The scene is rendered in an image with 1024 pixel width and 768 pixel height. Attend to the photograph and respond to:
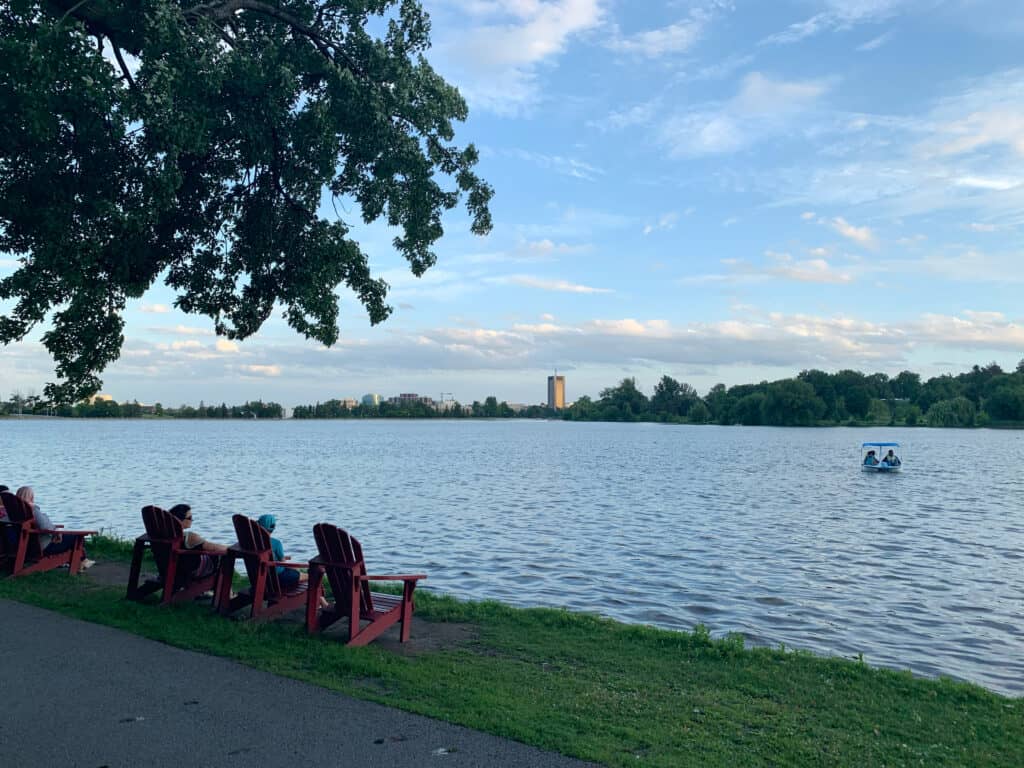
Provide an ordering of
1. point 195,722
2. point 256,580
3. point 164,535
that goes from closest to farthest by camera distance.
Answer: point 195,722, point 256,580, point 164,535

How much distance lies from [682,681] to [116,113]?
7949 mm

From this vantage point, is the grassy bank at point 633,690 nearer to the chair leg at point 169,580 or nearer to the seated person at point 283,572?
the chair leg at point 169,580

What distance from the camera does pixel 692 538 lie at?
2333cm

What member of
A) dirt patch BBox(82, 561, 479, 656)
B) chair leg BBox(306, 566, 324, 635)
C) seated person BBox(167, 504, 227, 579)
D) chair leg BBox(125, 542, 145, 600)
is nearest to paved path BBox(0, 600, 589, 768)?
chair leg BBox(306, 566, 324, 635)

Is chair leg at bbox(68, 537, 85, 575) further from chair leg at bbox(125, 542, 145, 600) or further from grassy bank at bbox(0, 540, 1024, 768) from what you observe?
chair leg at bbox(125, 542, 145, 600)

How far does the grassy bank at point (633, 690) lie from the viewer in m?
6.00

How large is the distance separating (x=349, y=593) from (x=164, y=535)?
299 centimetres

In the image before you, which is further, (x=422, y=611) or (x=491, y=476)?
(x=491, y=476)

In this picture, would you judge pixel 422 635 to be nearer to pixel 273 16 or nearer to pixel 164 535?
pixel 164 535

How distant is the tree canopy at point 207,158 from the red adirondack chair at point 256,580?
10.2ft

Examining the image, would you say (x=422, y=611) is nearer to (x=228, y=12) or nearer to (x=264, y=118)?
(x=264, y=118)

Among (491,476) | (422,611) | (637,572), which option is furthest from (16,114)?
(491,476)

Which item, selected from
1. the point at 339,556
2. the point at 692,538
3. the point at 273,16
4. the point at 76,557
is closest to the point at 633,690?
the point at 339,556

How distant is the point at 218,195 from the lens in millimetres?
10867
